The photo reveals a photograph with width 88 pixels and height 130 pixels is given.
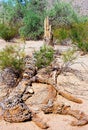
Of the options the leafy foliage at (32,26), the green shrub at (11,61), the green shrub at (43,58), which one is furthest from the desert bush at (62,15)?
the green shrub at (11,61)

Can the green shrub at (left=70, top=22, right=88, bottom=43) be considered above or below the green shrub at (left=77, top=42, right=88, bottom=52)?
above

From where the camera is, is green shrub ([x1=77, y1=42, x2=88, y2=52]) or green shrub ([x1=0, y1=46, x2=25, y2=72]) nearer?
green shrub ([x1=0, y1=46, x2=25, y2=72])

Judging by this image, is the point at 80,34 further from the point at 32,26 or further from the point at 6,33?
the point at 32,26

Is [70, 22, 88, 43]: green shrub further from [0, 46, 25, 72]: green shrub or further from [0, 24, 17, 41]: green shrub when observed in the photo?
[0, 46, 25, 72]: green shrub

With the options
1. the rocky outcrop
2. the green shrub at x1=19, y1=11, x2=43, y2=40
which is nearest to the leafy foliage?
the green shrub at x1=19, y1=11, x2=43, y2=40

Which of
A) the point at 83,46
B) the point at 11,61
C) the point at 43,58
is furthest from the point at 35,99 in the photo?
the point at 83,46

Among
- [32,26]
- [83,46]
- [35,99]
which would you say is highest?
[32,26]

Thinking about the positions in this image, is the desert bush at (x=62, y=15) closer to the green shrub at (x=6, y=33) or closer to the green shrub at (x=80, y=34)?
the green shrub at (x=6, y=33)

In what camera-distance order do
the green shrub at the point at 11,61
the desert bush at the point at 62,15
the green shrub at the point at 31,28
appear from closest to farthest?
1. the green shrub at the point at 11,61
2. the green shrub at the point at 31,28
3. the desert bush at the point at 62,15

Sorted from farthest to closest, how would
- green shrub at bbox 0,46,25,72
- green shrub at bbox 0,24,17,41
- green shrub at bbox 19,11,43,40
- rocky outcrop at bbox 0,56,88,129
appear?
1. green shrub at bbox 19,11,43,40
2. green shrub at bbox 0,24,17,41
3. green shrub at bbox 0,46,25,72
4. rocky outcrop at bbox 0,56,88,129

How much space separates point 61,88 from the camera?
29.6 feet

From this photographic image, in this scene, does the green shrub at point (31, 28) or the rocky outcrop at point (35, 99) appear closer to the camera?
the rocky outcrop at point (35, 99)

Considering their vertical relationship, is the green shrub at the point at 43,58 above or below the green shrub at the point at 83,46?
above

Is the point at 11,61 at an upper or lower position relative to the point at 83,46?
upper
